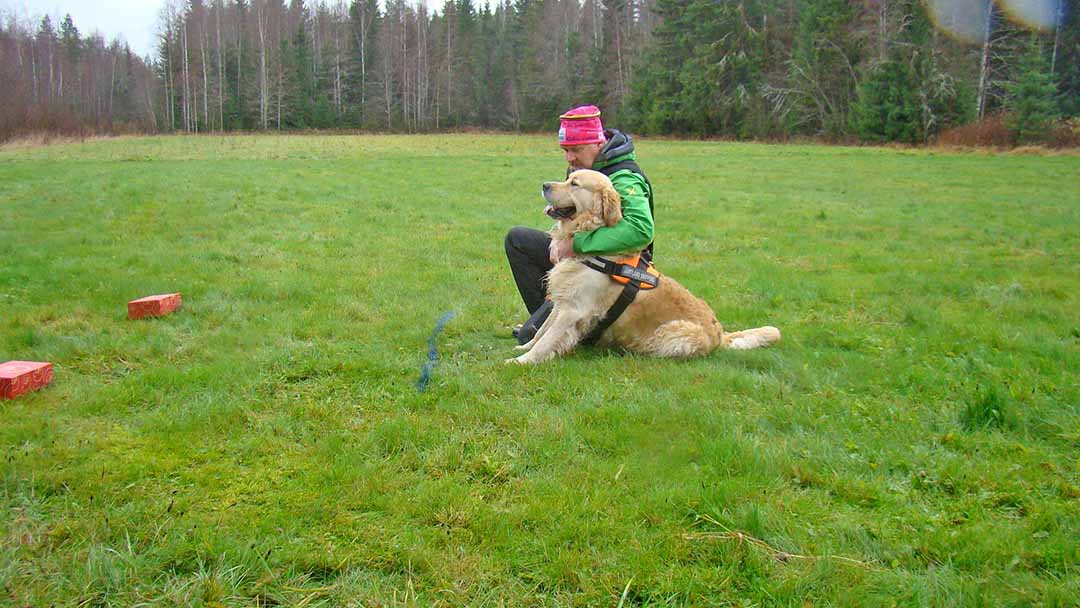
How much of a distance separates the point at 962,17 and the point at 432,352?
138ft

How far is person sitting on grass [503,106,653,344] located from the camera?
4934mm

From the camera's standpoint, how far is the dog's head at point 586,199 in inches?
193

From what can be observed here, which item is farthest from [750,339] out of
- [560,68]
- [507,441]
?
[560,68]

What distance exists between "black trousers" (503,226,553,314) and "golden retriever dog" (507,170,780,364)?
20.1 inches

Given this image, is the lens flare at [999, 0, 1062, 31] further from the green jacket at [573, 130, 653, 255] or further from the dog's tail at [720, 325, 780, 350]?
the green jacket at [573, 130, 653, 255]

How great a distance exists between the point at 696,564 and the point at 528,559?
2.08ft

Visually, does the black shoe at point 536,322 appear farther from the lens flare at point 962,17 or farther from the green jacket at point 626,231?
the lens flare at point 962,17

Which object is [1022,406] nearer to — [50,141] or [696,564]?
[696,564]

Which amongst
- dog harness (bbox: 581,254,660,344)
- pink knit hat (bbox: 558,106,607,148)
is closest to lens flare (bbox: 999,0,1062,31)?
pink knit hat (bbox: 558,106,607,148)

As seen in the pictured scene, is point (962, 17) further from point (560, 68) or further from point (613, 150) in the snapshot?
point (613, 150)

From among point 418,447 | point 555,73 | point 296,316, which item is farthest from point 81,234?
point 555,73

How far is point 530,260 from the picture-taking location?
19.0 ft

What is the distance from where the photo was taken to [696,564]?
2.59 metres

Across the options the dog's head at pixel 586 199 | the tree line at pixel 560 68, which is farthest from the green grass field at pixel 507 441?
the tree line at pixel 560 68
